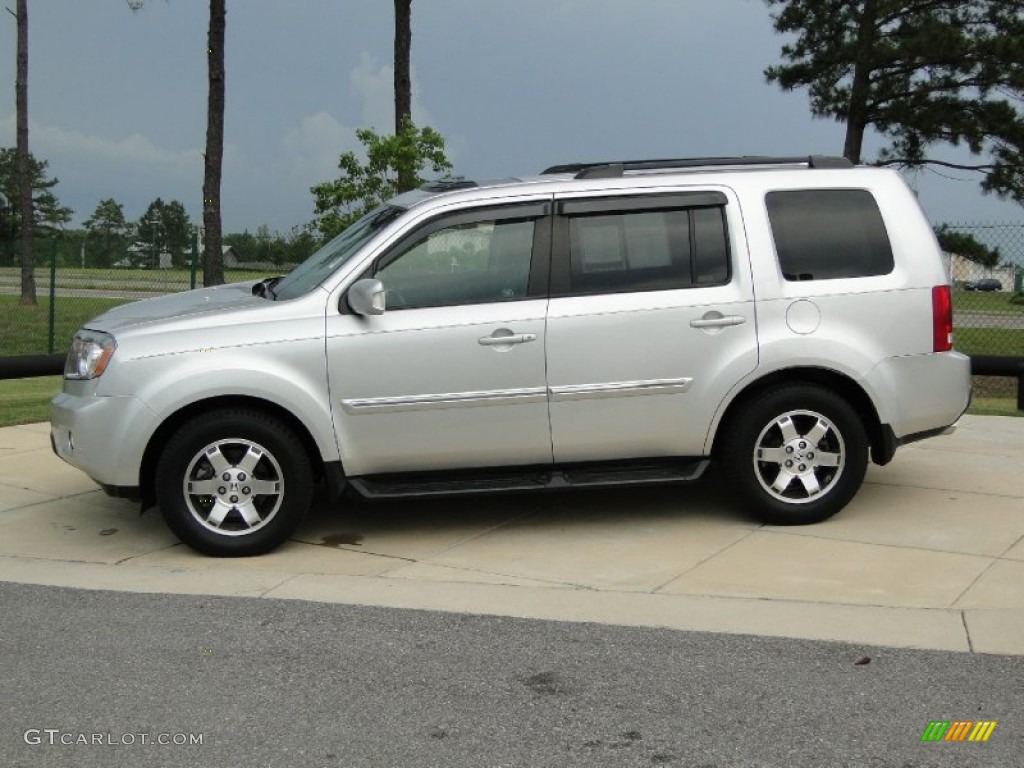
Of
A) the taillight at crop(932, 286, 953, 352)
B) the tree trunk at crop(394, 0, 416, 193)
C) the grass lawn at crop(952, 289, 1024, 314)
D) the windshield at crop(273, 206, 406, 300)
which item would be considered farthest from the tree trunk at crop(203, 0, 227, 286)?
the taillight at crop(932, 286, 953, 352)

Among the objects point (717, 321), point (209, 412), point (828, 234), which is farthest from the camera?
point (828, 234)

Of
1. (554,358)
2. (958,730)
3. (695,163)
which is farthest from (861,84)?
(958,730)

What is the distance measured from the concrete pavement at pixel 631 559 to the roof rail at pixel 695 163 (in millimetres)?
1972

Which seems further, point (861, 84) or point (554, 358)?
point (861, 84)

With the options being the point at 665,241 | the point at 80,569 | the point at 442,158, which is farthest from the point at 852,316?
the point at 442,158

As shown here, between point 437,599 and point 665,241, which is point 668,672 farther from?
point 665,241

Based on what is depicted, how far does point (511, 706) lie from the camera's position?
468 cm

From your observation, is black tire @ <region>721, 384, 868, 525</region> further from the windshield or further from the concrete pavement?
the windshield

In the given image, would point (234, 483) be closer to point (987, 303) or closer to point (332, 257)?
point (332, 257)

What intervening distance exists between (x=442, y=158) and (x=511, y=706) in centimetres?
1459

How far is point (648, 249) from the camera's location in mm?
7168

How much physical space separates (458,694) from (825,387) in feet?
10.8

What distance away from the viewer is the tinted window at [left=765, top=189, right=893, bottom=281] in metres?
7.21

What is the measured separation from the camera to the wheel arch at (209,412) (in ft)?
22.4
